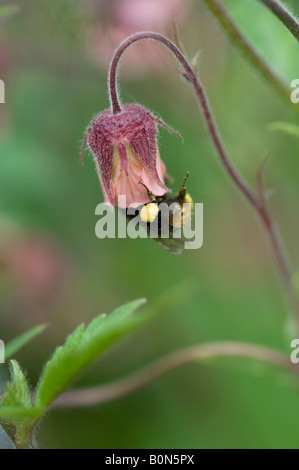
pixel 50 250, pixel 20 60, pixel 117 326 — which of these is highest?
pixel 20 60

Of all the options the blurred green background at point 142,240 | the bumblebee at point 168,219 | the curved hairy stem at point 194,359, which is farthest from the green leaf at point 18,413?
the blurred green background at point 142,240

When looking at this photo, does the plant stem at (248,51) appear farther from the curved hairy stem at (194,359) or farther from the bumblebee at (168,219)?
the curved hairy stem at (194,359)

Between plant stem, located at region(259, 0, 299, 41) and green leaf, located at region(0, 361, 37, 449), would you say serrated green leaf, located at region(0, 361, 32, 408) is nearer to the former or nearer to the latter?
green leaf, located at region(0, 361, 37, 449)

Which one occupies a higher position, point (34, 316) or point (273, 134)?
point (273, 134)

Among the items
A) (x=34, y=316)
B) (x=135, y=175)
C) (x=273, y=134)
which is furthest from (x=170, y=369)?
(x=273, y=134)

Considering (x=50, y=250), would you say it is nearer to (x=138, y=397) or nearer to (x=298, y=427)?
(x=138, y=397)

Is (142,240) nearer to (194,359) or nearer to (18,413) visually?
(194,359)

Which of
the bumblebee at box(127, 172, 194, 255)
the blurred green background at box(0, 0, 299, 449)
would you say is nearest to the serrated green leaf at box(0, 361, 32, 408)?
the bumblebee at box(127, 172, 194, 255)

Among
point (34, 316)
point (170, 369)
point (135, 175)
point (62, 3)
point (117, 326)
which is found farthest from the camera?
point (34, 316)
